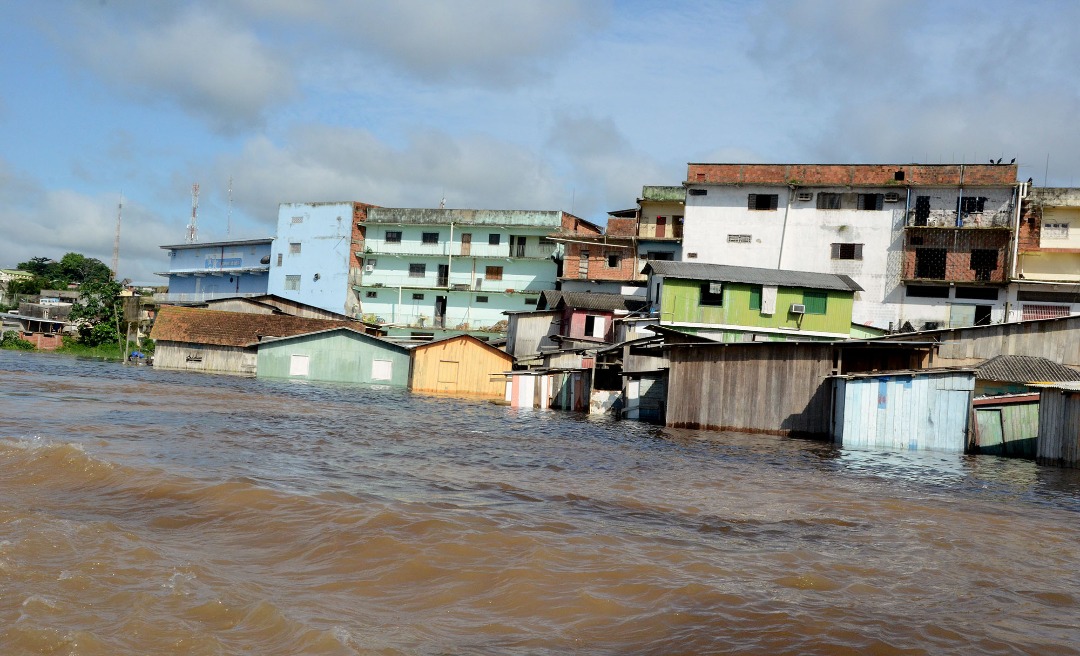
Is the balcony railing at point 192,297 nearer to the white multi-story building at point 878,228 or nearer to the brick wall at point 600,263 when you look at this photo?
the brick wall at point 600,263

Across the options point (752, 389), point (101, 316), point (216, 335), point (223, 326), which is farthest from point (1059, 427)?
point (101, 316)

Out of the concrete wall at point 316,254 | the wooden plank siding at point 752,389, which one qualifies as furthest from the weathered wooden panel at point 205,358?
the wooden plank siding at point 752,389

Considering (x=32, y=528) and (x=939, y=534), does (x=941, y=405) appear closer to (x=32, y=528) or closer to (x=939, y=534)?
(x=939, y=534)

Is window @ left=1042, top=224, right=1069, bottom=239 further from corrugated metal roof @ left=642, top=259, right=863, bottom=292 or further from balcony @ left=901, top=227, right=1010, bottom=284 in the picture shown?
corrugated metal roof @ left=642, top=259, right=863, bottom=292

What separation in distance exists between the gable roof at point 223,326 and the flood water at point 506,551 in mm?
28024

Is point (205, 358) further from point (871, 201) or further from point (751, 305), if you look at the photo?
point (871, 201)

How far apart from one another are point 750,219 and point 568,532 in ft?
127

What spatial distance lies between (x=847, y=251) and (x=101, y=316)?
165ft

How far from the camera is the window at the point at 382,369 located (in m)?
40.7

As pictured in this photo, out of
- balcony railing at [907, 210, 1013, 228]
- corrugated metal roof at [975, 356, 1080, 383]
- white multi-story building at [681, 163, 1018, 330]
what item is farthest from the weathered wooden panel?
balcony railing at [907, 210, 1013, 228]

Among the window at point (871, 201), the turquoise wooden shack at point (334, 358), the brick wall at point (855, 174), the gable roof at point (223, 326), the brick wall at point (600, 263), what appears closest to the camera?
the turquoise wooden shack at point (334, 358)

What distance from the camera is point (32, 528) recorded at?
7953 mm

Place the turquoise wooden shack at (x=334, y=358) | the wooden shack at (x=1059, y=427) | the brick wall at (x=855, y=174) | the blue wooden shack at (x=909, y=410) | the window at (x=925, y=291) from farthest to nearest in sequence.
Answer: the window at (x=925, y=291) < the brick wall at (x=855, y=174) < the turquoise wooden shack at (x=334, y=358) < the blue wooden shack at (x=909, y=410) < the wooden shack at (x=1059, y=427)

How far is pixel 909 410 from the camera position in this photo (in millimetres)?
19672
